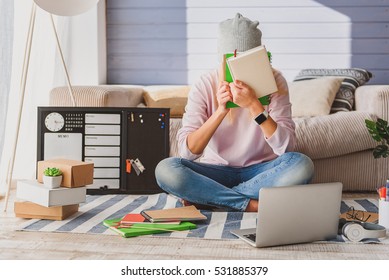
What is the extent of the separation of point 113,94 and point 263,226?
152 cm

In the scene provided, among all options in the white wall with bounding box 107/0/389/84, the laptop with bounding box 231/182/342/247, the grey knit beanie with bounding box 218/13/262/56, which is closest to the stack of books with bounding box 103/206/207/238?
the laptop with bounding box 231/182/342/247

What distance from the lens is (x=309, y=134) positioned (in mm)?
2873

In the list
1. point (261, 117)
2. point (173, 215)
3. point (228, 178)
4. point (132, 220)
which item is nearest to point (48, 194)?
point (132, 220)

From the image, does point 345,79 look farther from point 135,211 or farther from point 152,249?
point 152,249

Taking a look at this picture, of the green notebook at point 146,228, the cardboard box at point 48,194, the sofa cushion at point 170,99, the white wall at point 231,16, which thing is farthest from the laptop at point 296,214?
the white wall at point 231,16

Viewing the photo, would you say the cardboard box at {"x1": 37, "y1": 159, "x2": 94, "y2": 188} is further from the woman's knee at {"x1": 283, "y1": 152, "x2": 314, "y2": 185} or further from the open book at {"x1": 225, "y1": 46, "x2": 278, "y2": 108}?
the woman's knee at {"x1": 283, "y1": 152, "x2": 314, "y2": 185}

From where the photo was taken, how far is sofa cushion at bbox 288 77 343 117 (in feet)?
10.8

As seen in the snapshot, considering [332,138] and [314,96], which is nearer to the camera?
[332,138]

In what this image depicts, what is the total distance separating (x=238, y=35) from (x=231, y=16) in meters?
1.89

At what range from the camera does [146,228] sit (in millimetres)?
1993

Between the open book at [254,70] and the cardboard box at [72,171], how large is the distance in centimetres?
66

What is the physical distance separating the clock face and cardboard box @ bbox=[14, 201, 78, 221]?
0.66m

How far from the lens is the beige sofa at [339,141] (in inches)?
113

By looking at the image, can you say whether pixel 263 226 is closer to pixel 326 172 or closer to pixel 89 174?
pixel 89 174
